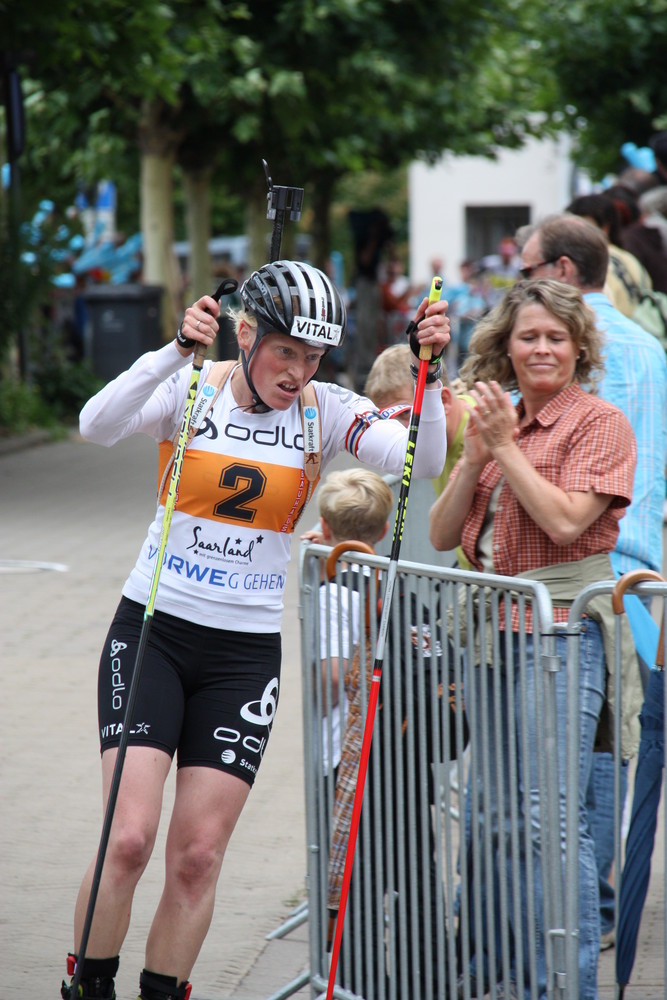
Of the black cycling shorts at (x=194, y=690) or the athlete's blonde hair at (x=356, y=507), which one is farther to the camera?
the athlete's blonde hair at (x=356, y=507)

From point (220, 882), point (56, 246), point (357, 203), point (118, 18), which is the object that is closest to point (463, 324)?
point (56, 246)

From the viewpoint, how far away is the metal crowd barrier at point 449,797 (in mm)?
3287

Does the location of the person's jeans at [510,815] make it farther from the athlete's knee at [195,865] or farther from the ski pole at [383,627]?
the athlete's knee at [195,865]

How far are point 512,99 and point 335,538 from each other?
24.8 metres

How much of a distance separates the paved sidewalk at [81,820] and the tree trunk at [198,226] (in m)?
13.4

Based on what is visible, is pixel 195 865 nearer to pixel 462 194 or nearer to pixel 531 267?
pixel 531 267

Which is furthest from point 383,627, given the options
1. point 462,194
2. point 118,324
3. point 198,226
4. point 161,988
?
point 462,194

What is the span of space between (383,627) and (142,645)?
1.87 ft

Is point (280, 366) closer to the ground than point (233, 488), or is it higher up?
higher up

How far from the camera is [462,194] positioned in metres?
42.7

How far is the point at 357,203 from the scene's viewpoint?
56.9m

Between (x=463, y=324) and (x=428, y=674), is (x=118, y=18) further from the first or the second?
(x=463, y=324)

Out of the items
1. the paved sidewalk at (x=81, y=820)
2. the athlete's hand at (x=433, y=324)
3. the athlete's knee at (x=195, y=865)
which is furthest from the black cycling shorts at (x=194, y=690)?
the paved sidewalk at (x=81, y=820)

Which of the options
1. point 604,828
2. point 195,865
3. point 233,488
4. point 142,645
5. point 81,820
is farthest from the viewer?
point 81,820
